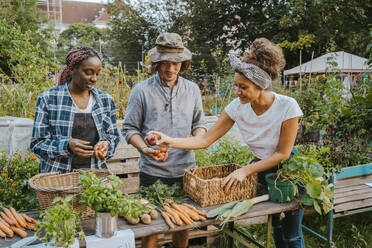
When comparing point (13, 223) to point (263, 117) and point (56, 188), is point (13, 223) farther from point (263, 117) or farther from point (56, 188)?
point (263, 117)

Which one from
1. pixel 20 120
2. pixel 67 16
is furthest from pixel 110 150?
pixel 67 16

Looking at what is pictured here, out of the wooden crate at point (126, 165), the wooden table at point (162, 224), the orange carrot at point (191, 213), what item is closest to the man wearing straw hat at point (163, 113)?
the wooden table at point (162, 224)

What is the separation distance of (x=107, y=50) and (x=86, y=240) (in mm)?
13760

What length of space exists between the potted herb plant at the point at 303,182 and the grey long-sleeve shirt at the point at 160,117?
2.24 ft

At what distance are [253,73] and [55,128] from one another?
1353 mm

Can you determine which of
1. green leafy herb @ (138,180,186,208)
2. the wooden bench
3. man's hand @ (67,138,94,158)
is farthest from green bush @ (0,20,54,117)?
the wooden bench

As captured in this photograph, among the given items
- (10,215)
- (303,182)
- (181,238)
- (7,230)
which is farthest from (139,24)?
(7,230)

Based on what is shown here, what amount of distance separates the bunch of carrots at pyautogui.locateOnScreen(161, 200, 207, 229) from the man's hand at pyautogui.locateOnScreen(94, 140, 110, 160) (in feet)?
1.69

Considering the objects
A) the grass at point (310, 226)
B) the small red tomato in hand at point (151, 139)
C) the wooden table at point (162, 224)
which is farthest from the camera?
the grass at point (310, 226)

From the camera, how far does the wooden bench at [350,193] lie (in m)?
3.29

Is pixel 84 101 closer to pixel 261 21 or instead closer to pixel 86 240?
pixel 86 240

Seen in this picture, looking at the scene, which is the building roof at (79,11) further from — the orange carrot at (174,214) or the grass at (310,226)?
the orange carrot at (174,214)

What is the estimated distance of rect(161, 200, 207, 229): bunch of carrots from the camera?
186 cm

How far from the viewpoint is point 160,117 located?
7.88ft
